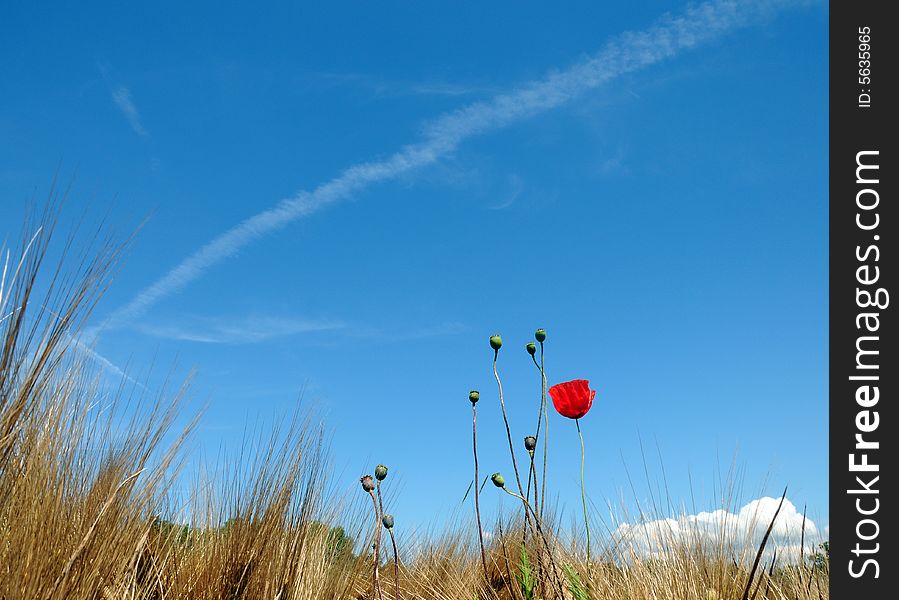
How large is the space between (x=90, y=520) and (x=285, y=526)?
659mm

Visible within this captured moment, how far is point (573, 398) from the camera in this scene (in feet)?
6.64

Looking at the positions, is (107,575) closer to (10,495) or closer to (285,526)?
(10,495)

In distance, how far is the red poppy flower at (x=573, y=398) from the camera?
2.01m

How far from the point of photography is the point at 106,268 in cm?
152

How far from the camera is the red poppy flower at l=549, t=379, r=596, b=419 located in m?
2.01

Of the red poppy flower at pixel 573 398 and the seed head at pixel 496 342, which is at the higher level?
the seed head at pixel 496 342

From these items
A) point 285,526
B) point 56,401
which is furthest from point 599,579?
point 56,401

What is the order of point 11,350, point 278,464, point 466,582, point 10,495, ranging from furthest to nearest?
point 466,582 → point 278,464 → point 10,495 → point 11,350
